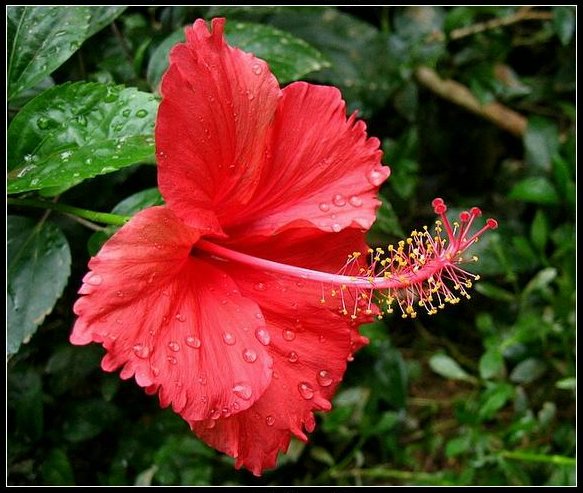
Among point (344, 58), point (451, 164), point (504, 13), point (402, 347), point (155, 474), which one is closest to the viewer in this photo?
point (155, 474)

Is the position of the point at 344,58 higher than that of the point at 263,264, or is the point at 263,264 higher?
the point at 263,264

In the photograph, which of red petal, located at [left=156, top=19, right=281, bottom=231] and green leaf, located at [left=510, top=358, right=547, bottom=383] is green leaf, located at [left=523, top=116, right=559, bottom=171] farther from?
red petal, located at [left=156, top=19, right=281, bottom=231]

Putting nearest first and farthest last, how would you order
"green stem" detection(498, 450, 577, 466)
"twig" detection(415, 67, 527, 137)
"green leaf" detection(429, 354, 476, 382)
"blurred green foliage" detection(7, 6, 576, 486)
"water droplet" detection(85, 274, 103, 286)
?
"water droplet" detection(85, 274, 103, 286), "blurred green foliage" detection(7, 6, 576, 486), "green stem" detection(498, 450, 577, 466), "green leaf" detection(429, 354, 476, 382), "twig" detection(415, 67, 527, 137)

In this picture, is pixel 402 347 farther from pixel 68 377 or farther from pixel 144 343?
pixel 144 343

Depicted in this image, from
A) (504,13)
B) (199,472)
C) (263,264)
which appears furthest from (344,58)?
(199,472)

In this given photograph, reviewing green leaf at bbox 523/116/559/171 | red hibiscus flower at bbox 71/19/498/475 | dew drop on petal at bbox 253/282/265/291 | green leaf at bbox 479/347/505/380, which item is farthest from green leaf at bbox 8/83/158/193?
green leaf at bbox 523/116/559/171
